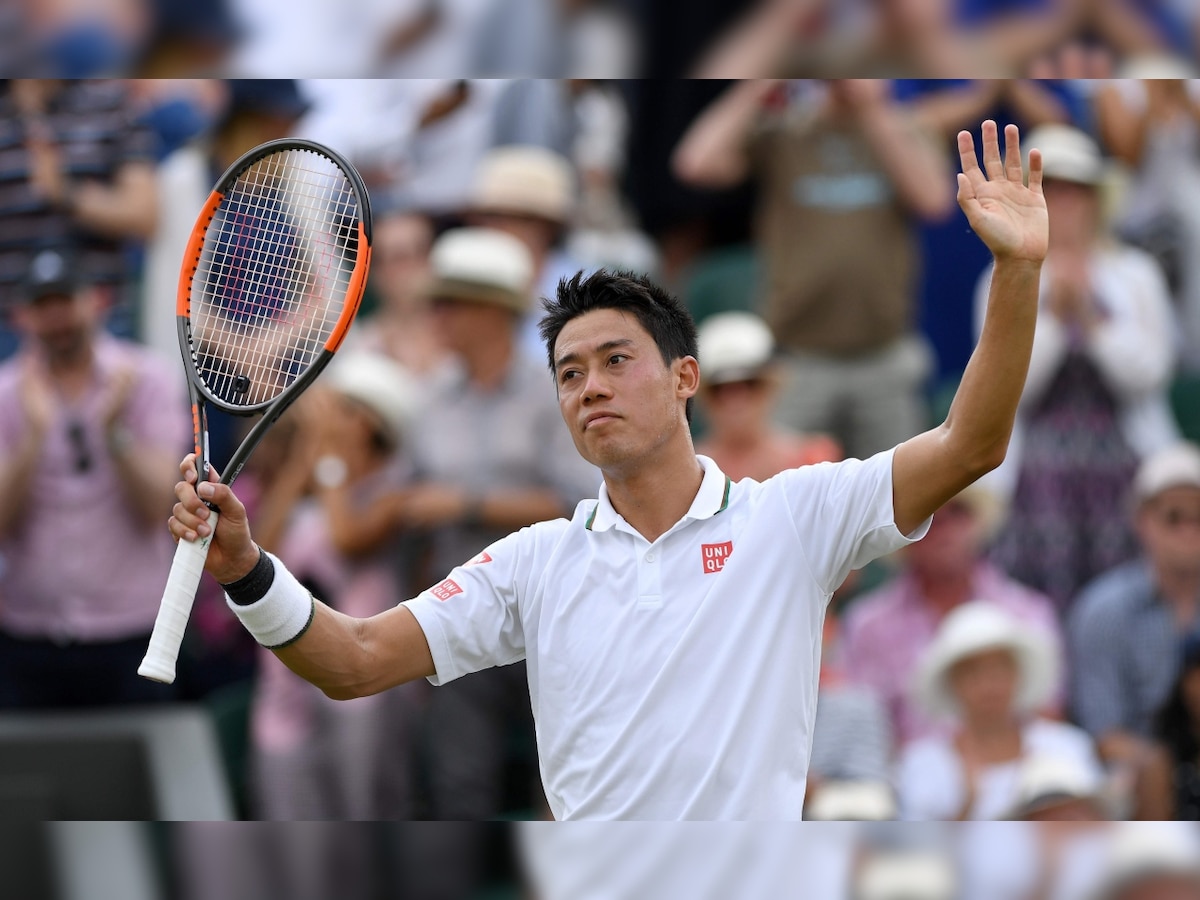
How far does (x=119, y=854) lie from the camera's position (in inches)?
165

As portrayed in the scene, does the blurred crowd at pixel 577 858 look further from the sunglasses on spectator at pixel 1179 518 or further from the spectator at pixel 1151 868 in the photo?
the sunglasses on spectator at pixel 1179 518

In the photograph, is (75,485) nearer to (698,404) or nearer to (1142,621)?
(698,404)

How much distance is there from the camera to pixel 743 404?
586 cm

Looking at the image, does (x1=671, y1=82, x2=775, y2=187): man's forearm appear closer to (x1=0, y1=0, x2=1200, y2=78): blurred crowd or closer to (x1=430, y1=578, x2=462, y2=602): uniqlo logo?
(x1=0, y1=0, x2=1200, y2=78): blurred crowd

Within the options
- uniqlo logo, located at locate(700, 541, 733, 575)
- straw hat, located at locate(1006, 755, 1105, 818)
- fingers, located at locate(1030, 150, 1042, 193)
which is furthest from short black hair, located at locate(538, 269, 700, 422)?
straw hat, located at locate(1006, 755, 1105, 818)

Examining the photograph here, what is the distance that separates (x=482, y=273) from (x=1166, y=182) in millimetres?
2734

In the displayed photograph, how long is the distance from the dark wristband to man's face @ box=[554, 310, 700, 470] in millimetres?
613

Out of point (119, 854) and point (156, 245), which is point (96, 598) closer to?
point (156, 245)

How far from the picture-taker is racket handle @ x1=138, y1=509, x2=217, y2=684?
9.72 feet

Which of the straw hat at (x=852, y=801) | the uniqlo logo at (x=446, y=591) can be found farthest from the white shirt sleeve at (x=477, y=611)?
the straw hat at (x=852, y=801)

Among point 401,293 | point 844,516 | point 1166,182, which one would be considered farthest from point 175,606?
point 1166,182

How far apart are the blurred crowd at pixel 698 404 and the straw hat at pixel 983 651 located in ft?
0.04

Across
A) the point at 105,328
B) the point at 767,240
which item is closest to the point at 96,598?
the point at 105,328

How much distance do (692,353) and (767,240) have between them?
10.6ft
